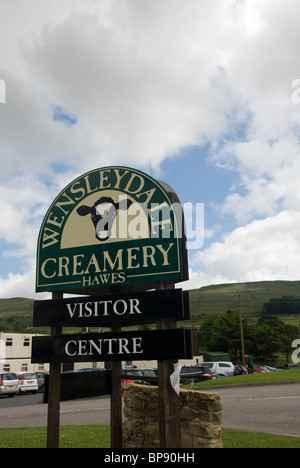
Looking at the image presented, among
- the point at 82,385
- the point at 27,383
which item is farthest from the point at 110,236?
the point at 27,383

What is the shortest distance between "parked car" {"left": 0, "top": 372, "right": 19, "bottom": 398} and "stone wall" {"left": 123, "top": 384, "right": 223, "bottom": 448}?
66.4ft

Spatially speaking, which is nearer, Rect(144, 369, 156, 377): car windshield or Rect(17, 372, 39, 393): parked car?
Rect(144, 369, 156, 377): car windshield

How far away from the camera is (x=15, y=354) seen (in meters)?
52.8

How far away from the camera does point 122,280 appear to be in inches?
211

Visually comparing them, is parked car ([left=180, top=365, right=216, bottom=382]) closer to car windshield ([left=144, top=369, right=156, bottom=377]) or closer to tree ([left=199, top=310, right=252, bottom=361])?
Result: car windshield ([left=144, top=369, right=156, bottom=377])

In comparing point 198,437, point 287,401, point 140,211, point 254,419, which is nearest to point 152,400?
point 198,437

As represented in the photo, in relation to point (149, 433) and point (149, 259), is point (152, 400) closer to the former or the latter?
point (149, 433)

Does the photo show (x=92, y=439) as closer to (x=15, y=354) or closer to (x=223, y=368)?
(x=223, y=368)

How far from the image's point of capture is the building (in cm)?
4962

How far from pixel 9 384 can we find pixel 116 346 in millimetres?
22428

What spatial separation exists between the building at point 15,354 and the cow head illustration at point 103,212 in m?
48.0

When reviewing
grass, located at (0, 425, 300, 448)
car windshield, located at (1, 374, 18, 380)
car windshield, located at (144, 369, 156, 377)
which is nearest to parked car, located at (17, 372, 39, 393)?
car windshield, located at (1, 374, 18, 380)

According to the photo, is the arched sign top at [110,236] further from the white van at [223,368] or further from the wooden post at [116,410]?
the white van at [223,368]

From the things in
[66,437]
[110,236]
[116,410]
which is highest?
[110,236]
